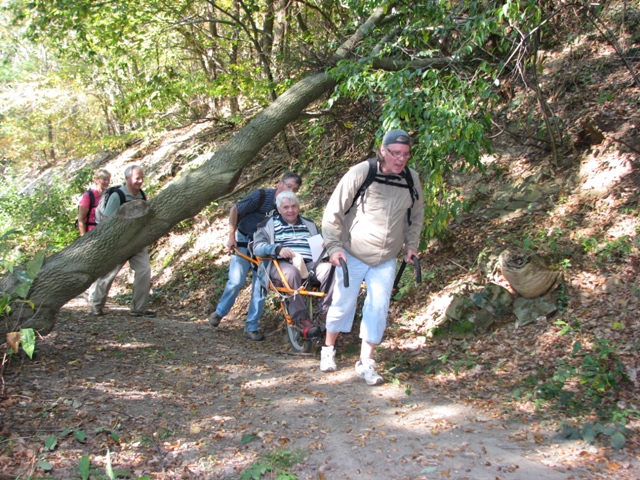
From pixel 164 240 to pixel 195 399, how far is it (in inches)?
338

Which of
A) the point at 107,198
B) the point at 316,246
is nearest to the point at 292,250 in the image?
the point at 316,246

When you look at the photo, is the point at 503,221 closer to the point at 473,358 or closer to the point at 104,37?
the point at 473,358

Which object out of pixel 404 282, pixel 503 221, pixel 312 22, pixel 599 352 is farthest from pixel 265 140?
pixel 312 22

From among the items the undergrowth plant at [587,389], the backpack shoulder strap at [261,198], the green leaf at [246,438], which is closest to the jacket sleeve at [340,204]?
the green leaf at [246,438]

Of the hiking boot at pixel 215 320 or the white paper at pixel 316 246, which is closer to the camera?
the white paper at pixel 316 246

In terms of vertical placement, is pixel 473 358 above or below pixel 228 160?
below

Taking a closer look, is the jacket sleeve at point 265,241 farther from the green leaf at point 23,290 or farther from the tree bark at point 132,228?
the green leaf at point 23,290

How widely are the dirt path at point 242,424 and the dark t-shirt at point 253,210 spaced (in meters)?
1.78

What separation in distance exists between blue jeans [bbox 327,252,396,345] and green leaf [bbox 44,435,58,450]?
2426mm

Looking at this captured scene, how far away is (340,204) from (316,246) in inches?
50.6

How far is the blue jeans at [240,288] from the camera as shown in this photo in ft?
21.2

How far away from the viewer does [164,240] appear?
41.0ft

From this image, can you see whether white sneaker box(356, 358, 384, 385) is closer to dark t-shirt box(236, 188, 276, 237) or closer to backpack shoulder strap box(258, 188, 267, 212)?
dark t-shirt box(236, 188, 276, 237)

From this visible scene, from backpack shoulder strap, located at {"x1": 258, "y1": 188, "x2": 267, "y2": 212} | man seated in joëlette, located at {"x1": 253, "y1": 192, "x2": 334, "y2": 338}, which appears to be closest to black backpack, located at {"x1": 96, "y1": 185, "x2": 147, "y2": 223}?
backpack shoulder strap, located at {"x1": 258, "y1": 188, "x2": 267, "y2": 212}
